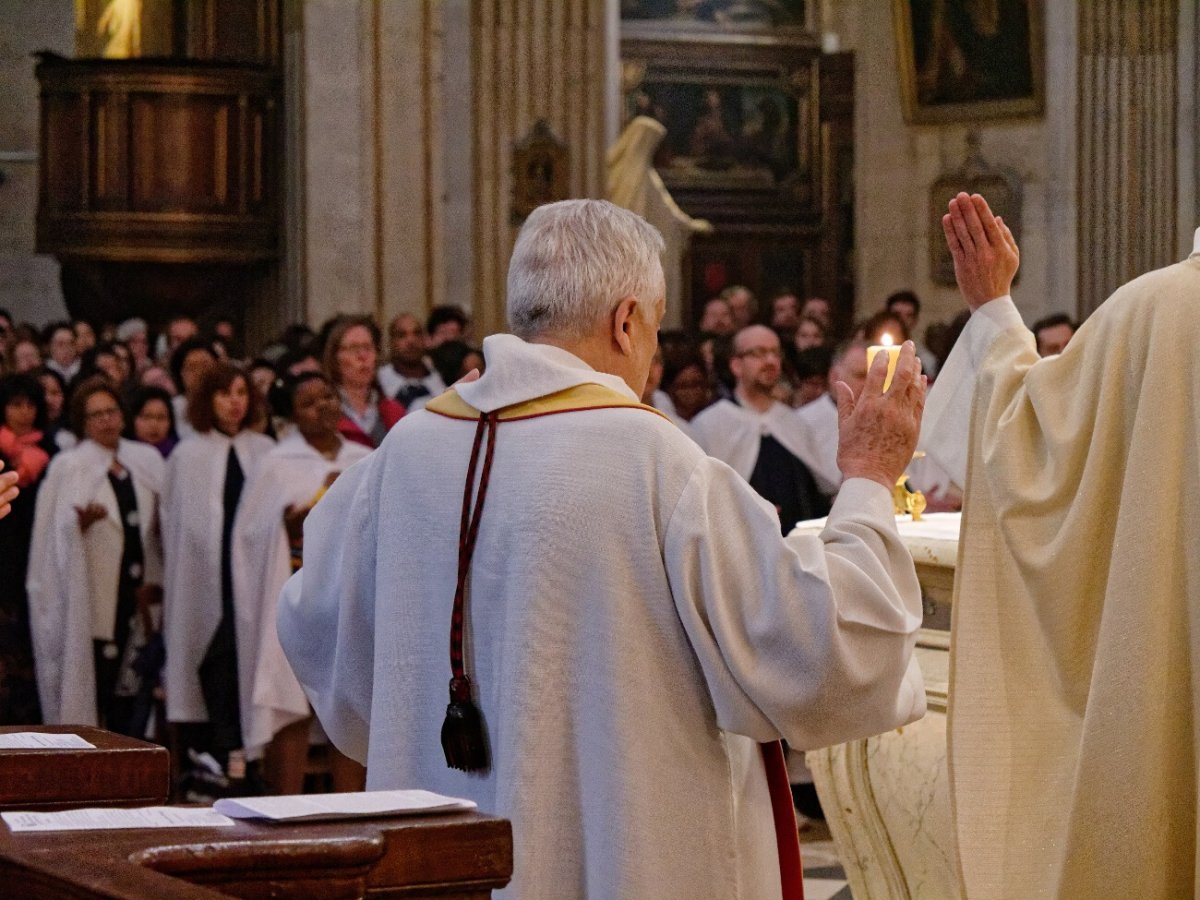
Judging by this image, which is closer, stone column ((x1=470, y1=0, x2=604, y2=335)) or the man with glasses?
the man with glasses

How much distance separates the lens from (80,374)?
9.66 metres

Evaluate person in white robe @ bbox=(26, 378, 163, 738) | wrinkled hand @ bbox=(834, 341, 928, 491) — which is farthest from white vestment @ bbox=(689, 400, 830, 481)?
wrinkled hand @ bbox=(834, 341, 928, 491)

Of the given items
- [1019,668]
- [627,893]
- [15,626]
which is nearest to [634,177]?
[15,626]

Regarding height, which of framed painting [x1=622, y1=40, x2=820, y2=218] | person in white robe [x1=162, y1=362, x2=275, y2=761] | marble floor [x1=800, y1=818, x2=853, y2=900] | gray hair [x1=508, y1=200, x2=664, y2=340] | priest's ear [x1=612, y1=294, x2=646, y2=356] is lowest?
marble floor [x1=800, y1=818, x2=853, y2=900]

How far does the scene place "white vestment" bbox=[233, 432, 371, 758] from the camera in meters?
7.29

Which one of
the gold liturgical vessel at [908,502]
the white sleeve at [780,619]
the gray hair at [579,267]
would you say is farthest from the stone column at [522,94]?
the white sleeve at [780,619]

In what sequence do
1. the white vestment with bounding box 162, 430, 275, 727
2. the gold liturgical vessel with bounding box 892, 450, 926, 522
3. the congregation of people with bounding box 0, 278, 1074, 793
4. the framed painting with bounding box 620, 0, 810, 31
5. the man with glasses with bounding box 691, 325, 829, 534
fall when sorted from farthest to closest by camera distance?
the framed painting with bounding box 620, 0, 810, 31, the man with glasses with bounding box 691, 325, 829, 534, the white vestment with bounding box 162, 430, 275, 727, the congregation of people with bounding box 0, 278, 1074, 793, the gold liturgical vessel with bounding box 892, 450, 926, 522

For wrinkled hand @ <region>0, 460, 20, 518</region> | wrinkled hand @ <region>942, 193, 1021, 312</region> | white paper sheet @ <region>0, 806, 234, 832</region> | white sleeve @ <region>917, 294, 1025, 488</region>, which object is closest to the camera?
white paper sheet @ <region>0, 806, 234, 832</region>

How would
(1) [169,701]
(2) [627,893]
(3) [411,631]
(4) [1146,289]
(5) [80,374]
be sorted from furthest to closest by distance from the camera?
(5) [80,374] → (1) [169,701] → (4) [1146,289] → (3) [411,631] → (2) [627,893]

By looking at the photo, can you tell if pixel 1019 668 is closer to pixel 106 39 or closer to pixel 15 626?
pixel 15 626

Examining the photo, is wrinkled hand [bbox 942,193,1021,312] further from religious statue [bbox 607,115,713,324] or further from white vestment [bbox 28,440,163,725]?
religious statue [bbox 607,115,713,324]

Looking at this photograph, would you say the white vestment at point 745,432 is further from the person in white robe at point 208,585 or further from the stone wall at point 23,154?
the stone wall at point 23,154

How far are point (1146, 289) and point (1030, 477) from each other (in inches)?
15.3

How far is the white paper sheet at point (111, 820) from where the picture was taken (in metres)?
1.90
